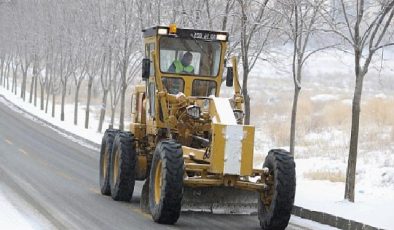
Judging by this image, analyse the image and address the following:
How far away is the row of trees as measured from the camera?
16.6 meters

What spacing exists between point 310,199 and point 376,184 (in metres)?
4.55

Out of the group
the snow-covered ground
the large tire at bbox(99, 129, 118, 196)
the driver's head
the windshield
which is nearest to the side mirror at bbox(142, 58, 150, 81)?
the windshield

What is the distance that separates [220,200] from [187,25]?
13360 mm

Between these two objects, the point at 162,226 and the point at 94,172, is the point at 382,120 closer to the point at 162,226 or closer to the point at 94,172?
the point at 94,172

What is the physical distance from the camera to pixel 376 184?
20.6 m

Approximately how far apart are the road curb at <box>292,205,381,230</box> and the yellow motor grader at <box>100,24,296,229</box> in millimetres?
1123

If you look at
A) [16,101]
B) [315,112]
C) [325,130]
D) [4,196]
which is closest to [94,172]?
[4,196]

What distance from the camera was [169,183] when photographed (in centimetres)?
1276

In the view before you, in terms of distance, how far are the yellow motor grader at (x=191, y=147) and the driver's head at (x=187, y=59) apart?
0.02 meters

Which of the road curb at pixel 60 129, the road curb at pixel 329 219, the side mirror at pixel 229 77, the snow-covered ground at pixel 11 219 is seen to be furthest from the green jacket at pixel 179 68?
the road curb at pixel 60 129

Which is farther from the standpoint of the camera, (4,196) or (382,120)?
(382,120)

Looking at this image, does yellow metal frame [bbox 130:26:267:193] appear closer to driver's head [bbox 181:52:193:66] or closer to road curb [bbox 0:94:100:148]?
driver's head [bbox 181:52:193:66]

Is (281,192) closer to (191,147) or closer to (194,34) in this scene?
(191,147)

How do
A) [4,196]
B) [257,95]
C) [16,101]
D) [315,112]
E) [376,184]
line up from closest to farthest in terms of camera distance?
[4,196]
[376,184]
[315,112]
[16,101]
[257,95]
